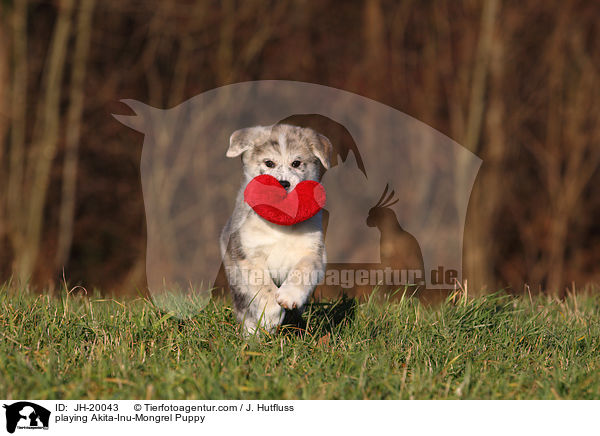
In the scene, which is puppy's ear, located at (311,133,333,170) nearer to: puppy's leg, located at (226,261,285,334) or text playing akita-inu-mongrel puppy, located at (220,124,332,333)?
text playing akita-inu-mongrel puppy, located at (220,124,332,333)

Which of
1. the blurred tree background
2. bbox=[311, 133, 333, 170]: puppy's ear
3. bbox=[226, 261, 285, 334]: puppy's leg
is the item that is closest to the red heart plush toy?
bbox=[311, 133, 333, 170]: puppy's ear

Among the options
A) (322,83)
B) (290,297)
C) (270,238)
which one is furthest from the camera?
(322,83)

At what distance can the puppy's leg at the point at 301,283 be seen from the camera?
3016 mm

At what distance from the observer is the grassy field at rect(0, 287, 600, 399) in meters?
2.77

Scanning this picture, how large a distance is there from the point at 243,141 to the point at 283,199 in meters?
0.45

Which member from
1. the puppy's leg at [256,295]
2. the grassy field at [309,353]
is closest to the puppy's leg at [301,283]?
the puppy's leg at [256,295]

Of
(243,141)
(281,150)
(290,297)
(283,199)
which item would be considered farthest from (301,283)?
(243,141)

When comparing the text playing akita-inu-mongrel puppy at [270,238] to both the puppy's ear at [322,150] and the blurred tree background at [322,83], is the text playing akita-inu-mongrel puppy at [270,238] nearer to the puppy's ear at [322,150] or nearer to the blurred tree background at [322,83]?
the puppy's ear at [322,150]

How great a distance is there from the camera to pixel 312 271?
3.14 metres

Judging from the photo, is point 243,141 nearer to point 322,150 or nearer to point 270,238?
point 322,150

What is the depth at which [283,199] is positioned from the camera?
3102mm

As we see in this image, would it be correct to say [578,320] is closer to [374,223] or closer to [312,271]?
[374,223]

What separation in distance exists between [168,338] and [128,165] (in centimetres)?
734

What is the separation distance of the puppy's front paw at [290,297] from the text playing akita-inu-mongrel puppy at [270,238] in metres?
0.10
